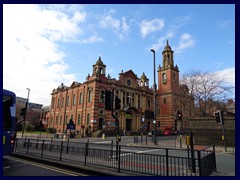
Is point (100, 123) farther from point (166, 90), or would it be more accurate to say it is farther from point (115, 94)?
point (166, 90)

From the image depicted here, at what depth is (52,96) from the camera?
180 ft

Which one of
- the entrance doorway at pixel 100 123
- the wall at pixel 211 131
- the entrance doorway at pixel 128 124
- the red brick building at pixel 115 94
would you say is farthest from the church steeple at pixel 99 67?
the wall at pixel 211 131

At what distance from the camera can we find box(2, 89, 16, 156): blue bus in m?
9.38

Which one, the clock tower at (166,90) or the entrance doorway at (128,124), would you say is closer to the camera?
the entrance doorway at (128,124)

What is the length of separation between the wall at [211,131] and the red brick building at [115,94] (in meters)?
8.97

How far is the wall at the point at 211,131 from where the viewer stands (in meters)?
19.9

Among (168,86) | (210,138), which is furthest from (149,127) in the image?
(210,138)

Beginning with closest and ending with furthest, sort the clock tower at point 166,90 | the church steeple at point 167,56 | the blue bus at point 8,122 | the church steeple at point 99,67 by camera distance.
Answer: the blue bus at point 8,122 < the church steeple at point 99,67 < the clock tower at point 166,90 < the church steeple at point 167,56

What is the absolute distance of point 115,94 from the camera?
1642 inches

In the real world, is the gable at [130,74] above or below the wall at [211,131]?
above

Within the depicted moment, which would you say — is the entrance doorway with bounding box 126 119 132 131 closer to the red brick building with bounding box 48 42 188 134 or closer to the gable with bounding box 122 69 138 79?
the red brick building with bounding box 48 42 188 134

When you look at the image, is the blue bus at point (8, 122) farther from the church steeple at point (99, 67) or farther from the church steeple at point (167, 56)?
the church steeple at point (167, 56)

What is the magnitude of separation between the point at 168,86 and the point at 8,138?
45.2 m

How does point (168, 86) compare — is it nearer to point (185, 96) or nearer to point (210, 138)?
point (185, 96)
